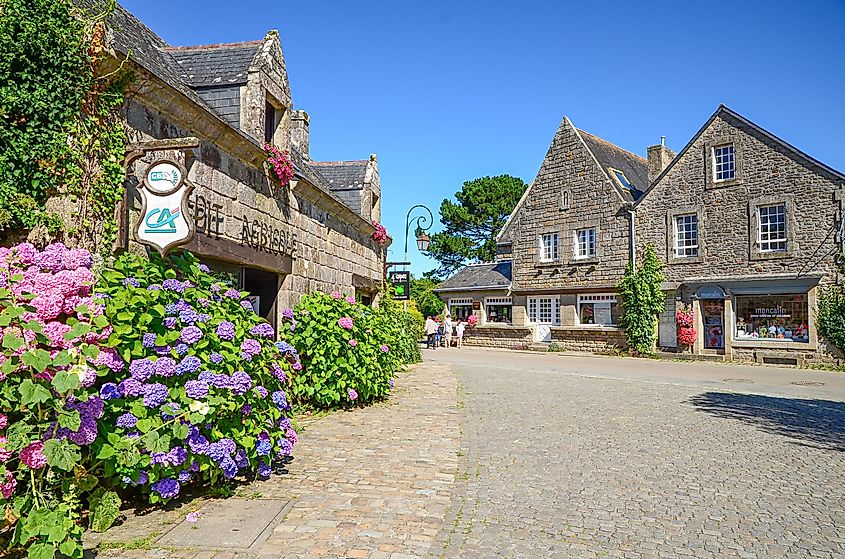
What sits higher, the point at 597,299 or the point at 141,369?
the point at 597,299

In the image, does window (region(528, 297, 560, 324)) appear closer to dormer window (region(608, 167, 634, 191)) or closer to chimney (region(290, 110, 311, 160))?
dormer window (region(608, 167, 634, 191))

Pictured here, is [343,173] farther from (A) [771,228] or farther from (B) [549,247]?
(A) [771,228]

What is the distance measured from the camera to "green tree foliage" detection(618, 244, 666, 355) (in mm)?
Answer: 24922

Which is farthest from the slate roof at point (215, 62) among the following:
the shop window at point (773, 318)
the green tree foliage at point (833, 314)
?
the shop window at point (773, 318)

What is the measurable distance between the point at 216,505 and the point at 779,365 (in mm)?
21788

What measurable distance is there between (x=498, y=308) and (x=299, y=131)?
62.3 feet

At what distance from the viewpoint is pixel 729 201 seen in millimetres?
23375

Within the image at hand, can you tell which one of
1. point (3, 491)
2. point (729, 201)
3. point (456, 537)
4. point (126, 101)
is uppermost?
point (729, 201)

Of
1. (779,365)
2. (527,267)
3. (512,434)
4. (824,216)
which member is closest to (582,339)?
(527,267)

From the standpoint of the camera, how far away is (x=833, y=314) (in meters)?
20.8

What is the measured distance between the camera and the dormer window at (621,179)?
27923mm

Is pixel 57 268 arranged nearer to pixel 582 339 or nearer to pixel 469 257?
pixel 582 339

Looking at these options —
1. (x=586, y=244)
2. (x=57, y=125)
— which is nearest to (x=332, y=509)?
(x=57, y=125)

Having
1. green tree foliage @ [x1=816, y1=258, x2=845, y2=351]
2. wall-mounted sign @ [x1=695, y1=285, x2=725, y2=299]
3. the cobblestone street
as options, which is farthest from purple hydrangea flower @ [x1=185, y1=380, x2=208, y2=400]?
wall-mounted sign @ [x1=695, y1=285, x2=725, y2=299]
